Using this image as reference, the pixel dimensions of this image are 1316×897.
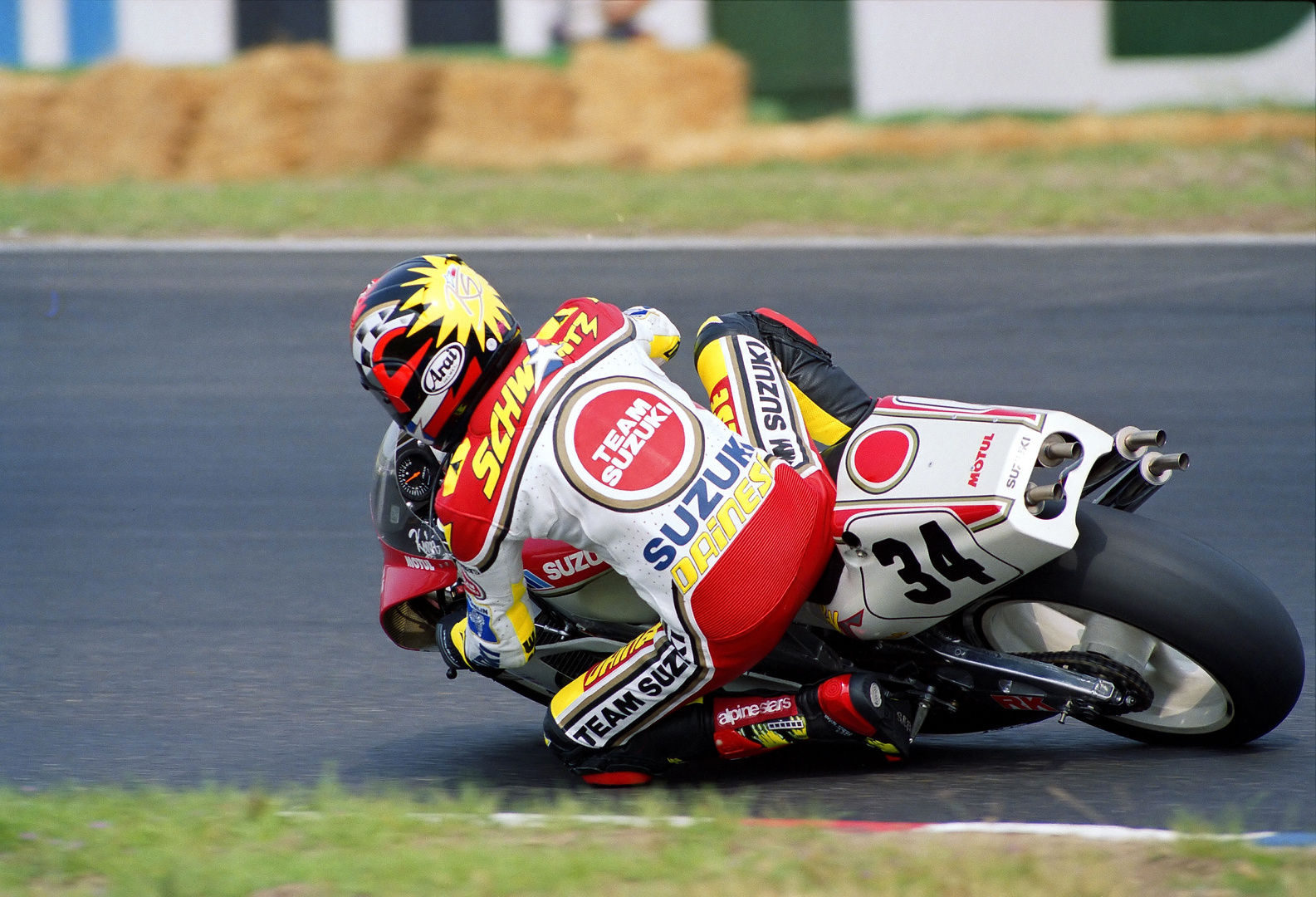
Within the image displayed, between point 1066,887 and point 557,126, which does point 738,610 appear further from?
point 557,126

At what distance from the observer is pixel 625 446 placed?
3422 mm

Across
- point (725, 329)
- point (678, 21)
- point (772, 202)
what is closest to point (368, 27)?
point (678, 21)

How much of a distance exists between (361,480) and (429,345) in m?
3.23

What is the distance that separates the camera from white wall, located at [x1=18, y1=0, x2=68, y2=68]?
17.8 metres

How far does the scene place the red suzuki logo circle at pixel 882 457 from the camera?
11.6 ft

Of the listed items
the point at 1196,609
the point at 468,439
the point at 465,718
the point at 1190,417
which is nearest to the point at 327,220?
the point at 1190,417

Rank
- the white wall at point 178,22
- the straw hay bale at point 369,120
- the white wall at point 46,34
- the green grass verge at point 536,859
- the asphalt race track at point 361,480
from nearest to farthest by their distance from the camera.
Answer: the green grass verge at point 536,859 < the asphalt race track at point 361,480 < the straw hay bale at point 369,120 < the white wall at point 46,34 < the white wall at point 178,22

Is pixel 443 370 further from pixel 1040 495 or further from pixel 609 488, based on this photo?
pixel 1040 495

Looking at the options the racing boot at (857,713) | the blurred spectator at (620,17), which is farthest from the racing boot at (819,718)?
the blurred spectator at (620,17)

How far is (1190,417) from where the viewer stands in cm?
693

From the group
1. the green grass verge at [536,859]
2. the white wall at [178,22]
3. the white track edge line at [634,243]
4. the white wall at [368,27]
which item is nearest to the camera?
the green grass verge at [536,859]

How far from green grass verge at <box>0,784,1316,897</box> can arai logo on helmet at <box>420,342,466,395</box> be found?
928 mm

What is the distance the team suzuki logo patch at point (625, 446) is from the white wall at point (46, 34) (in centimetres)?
1629

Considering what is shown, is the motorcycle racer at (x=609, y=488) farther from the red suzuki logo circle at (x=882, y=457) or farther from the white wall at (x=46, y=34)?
the white wall at (x=46, y=34)
